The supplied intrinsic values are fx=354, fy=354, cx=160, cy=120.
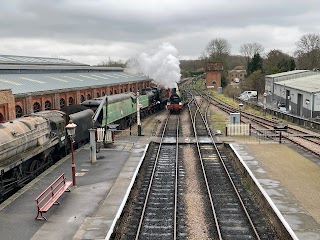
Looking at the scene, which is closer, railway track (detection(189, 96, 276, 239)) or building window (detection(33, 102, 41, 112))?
railway track (detection(189, 96, 276, 239))

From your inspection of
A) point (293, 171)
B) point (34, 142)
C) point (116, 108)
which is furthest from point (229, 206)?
point (116, 108)

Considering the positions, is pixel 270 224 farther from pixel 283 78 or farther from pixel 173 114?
pixel 283 78

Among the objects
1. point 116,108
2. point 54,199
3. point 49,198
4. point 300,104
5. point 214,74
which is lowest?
point 49,198

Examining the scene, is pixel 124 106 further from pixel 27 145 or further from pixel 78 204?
pixel 78 204

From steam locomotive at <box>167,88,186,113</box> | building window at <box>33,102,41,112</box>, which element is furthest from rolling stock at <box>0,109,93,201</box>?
steam locomotive at <box>167,88,186,113</box>

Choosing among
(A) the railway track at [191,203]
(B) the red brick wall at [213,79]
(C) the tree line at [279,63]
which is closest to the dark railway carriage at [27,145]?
(A) the railway track at [191,203]

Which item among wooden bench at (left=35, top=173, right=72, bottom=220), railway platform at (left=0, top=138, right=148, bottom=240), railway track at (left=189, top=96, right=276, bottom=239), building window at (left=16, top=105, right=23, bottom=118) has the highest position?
building window at (left=16, top=105, right=23, bottom=118)

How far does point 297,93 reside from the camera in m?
39.8

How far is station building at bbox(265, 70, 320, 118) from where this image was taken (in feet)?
114

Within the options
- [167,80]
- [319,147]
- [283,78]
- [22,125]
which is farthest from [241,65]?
[22,125]

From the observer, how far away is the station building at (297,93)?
3462 cm

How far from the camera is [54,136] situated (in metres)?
18.6

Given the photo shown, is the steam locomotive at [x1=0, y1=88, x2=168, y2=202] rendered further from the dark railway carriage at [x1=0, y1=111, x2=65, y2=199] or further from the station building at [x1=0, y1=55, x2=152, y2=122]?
the station building at [x1=0, y1=55, x2=152, y2=122]

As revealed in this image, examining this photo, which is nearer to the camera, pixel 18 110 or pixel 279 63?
pixel 18 110
